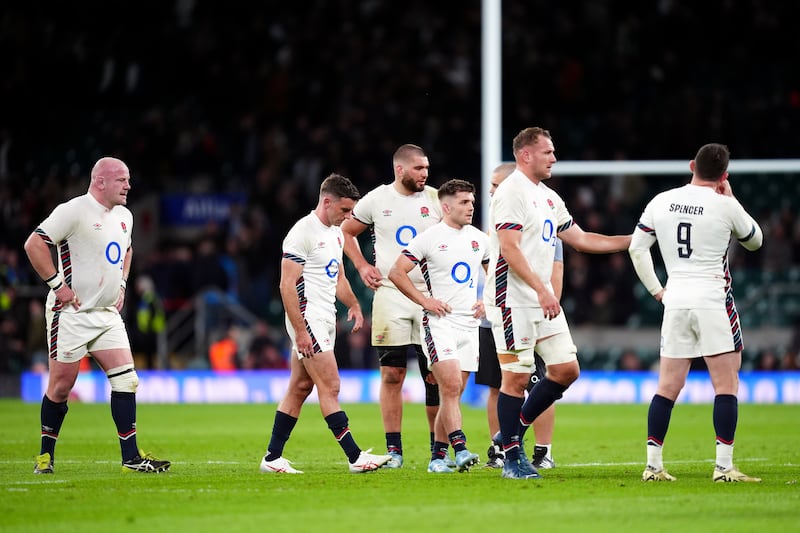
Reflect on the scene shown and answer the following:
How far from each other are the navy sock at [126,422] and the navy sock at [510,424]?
273 centimetres

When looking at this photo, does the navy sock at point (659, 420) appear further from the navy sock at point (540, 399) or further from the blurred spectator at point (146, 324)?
the blurred spectator at point (146, 324)

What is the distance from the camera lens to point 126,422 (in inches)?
368

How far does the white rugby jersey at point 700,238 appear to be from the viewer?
27.3 ft

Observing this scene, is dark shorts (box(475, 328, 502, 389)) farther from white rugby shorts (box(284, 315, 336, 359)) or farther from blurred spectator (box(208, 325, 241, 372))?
blurred spectator (box(208, 325, 241, 372))

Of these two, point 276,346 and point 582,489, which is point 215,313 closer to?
point 276,346

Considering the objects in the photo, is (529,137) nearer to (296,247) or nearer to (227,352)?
(296,247)

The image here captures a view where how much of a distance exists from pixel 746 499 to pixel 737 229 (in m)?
1.85

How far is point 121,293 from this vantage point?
9633 millimetres

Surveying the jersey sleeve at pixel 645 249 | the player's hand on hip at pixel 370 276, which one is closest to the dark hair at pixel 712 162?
the jersey sleeve at pixel 645 249

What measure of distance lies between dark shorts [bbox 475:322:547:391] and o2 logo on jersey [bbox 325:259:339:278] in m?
1.84

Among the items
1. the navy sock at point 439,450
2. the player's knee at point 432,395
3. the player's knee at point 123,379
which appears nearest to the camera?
the player's knee at point 123,379

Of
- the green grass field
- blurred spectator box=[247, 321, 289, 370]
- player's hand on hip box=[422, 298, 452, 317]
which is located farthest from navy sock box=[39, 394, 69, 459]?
blurred spectator box=[247, 321, 289, 370]

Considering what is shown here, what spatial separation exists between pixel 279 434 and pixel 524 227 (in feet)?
7.63

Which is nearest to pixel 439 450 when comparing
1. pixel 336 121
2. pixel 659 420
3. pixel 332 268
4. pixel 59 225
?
pixel 332 268
